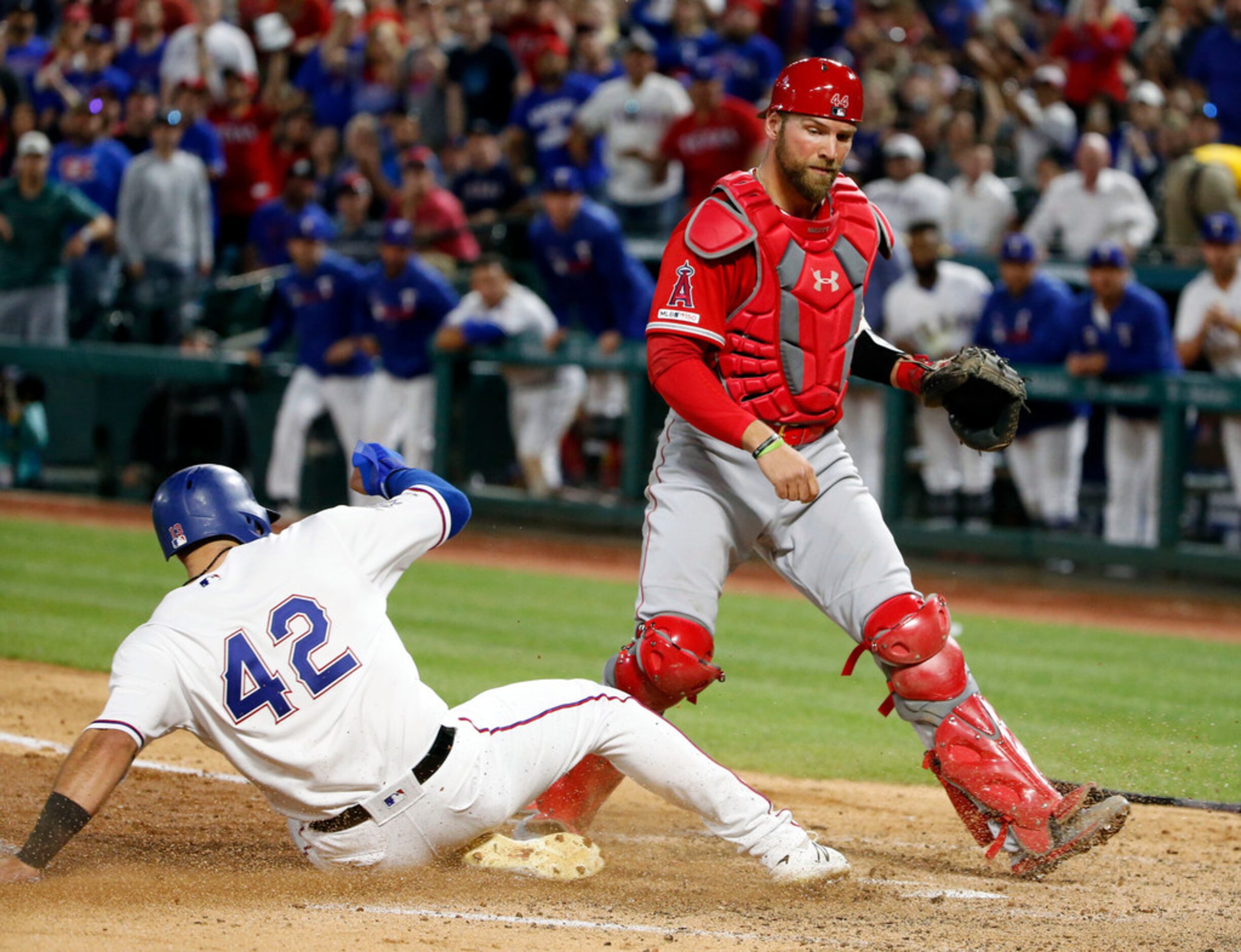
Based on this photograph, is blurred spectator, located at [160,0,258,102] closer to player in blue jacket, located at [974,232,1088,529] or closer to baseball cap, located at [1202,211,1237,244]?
player in blue jacket, located at [974,232,1088,529]

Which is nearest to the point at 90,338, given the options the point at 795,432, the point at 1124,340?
the point at 1124,340

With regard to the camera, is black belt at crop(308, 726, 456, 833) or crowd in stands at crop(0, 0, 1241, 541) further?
crowd in stands at crop(0, 0, 1241, 541)

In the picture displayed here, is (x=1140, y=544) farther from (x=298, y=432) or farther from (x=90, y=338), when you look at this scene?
(x=90, y=338)

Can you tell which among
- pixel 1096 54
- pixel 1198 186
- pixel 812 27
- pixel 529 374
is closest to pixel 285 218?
pixel 529 374

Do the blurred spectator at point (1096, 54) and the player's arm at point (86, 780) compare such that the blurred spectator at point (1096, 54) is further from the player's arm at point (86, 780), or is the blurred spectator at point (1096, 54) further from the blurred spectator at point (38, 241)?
the player's arm at point (86, 780)

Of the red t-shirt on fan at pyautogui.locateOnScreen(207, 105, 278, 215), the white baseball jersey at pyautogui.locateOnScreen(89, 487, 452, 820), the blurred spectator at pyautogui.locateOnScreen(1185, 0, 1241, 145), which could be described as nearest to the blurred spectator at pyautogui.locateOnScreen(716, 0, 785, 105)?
the blurred spectator at pyautogui.locateOnScreen(1185, 0, 1241, 145)
